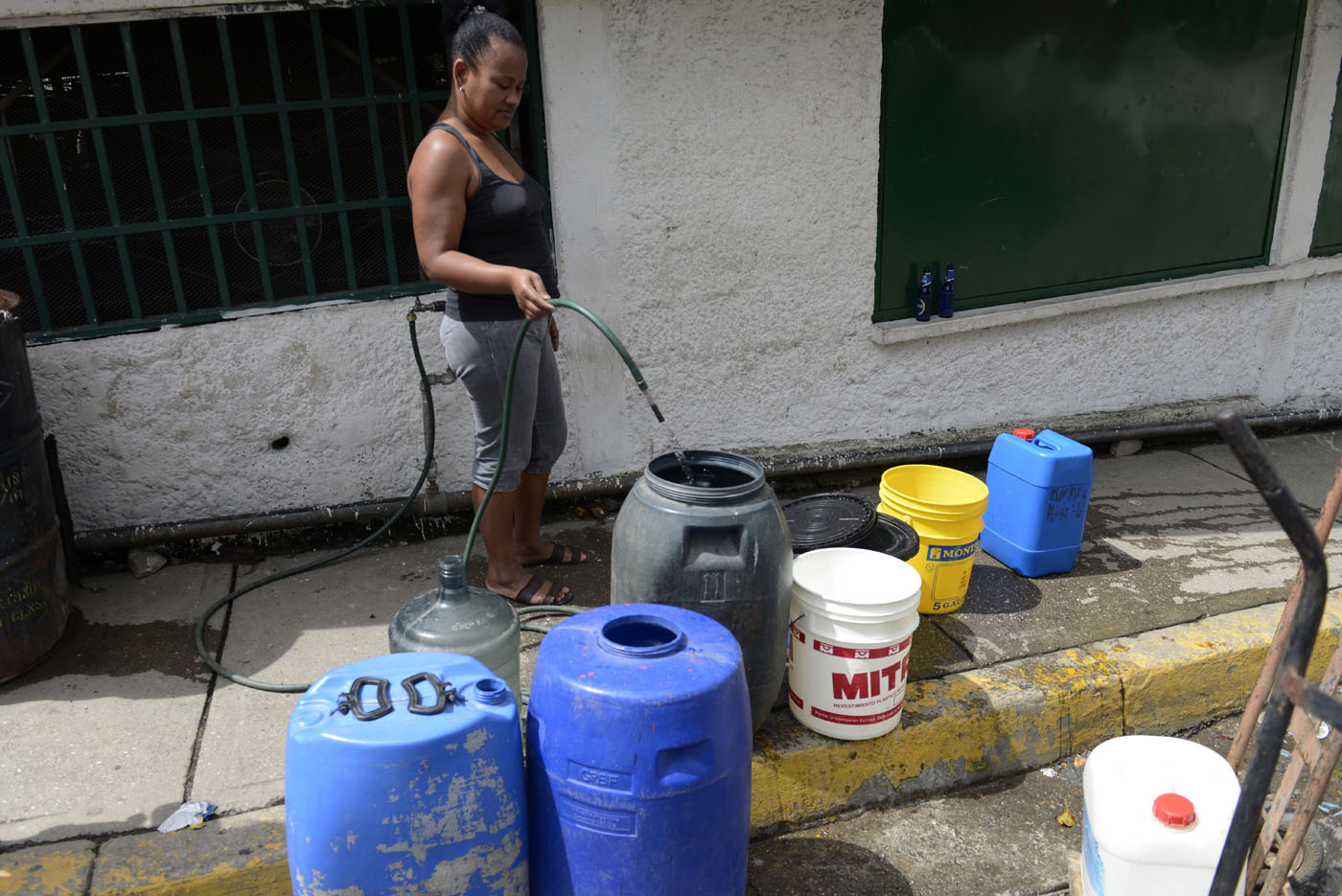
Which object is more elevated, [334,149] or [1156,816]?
[334,149]

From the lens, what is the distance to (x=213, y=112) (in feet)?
12.6

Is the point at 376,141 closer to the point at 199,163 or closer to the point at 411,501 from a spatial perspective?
the point at 199,163

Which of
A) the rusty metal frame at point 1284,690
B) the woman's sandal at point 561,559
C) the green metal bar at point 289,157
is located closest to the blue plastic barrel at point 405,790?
the rusty metal frame at point 1284,690

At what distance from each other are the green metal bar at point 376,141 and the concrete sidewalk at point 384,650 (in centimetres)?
123

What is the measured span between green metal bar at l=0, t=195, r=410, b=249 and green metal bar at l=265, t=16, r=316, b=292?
0.07 m

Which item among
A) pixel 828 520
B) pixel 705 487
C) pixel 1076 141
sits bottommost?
pixel 828 520

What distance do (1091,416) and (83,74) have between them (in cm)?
485

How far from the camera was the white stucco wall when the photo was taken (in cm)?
408

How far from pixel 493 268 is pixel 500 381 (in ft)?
1.62

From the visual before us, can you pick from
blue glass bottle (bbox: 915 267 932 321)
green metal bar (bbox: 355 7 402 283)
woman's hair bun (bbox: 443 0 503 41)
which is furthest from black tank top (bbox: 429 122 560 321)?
blue glass bottle (bbox: 915 267 932 321)

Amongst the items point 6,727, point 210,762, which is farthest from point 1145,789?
point 6,727

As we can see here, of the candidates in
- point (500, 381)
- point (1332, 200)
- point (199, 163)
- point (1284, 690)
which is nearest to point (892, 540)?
point (500, 381)

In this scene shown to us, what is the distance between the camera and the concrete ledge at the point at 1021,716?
10.3 ft

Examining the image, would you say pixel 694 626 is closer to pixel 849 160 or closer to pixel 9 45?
pixel 849 160
